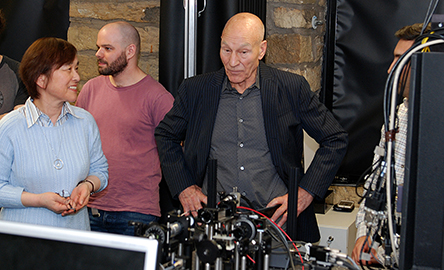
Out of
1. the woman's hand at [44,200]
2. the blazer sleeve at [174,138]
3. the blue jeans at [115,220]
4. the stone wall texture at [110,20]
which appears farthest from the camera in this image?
the stone wall texture at [110,20]

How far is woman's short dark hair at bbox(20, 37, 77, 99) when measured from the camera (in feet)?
6.20

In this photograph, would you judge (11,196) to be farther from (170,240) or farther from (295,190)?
(295,190)

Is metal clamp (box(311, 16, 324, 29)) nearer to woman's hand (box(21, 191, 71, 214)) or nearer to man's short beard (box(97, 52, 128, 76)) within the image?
man's short beard (box(97, 52, 128, 76))

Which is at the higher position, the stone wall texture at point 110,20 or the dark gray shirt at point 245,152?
the stone wall texture at point 110,20

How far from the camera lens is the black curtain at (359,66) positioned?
3.07 m

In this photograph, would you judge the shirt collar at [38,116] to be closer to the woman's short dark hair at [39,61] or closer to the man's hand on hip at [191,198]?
the woman's short dark hair at [39,61]

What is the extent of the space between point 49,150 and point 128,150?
0.72m

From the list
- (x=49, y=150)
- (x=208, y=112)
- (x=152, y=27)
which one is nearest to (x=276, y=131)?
(x=208, y=112)

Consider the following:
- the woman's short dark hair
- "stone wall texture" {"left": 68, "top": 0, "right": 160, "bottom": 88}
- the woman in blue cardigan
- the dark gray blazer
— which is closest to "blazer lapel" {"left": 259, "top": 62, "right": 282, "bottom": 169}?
the dark gray blazer

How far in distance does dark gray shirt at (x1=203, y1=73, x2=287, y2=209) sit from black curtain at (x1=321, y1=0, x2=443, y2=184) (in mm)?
1192

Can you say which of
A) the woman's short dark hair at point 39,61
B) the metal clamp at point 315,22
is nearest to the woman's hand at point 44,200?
the woman's short dark hair at point 39,61

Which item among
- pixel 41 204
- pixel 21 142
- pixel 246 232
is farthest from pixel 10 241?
pixel 21 142

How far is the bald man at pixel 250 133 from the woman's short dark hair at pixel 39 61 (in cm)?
64

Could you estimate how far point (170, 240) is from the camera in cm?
111
